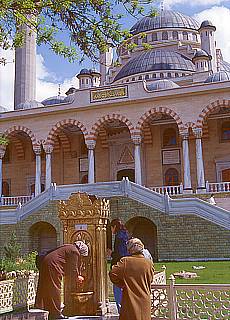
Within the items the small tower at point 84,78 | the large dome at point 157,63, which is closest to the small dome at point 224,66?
the large dome at point 157,63

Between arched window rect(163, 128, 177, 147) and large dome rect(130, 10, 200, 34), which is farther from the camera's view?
large dome rect(130, 10, 200, 34)

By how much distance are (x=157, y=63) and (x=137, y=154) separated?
38.3 ft

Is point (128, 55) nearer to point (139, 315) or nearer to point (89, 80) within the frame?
point (89, 80)

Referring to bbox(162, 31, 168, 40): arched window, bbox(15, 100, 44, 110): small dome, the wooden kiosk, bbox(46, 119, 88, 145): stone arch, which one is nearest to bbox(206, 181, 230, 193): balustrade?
bbox(46, 119, 88, 145): stone arch

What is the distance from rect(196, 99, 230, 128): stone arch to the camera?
2016 cm

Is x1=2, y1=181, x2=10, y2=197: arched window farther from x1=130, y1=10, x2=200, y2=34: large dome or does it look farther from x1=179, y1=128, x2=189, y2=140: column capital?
x1=130, y1=10, x2=200, y2=34: large dome

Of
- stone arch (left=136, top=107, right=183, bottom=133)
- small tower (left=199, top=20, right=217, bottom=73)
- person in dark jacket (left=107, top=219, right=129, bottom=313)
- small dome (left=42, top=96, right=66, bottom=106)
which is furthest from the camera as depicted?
small tower (left=199, top=20, right=217, bottom=73)

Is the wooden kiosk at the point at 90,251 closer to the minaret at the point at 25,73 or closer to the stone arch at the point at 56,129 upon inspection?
the stone arch at the point at 56,129

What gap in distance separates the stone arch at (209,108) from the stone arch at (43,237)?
8.64 m

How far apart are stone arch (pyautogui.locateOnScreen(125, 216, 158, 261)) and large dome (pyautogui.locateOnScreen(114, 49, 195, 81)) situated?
15578 mm

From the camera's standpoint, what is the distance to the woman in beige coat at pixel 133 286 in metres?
4.27

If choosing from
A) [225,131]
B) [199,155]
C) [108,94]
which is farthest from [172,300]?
[225,131]

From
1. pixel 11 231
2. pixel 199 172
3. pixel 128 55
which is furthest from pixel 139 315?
pixel 128 55

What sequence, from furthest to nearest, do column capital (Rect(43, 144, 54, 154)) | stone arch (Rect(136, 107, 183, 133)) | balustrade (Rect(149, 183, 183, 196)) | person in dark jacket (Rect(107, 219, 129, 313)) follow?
column capital (Rect(43, 144, 54, 154))
stone arch (Rect(136, 107, 183, 133))
balustrade (Rect(149, 183, 183, 196))
person in dark jacket (Rect(107, 219, 129, 313))
